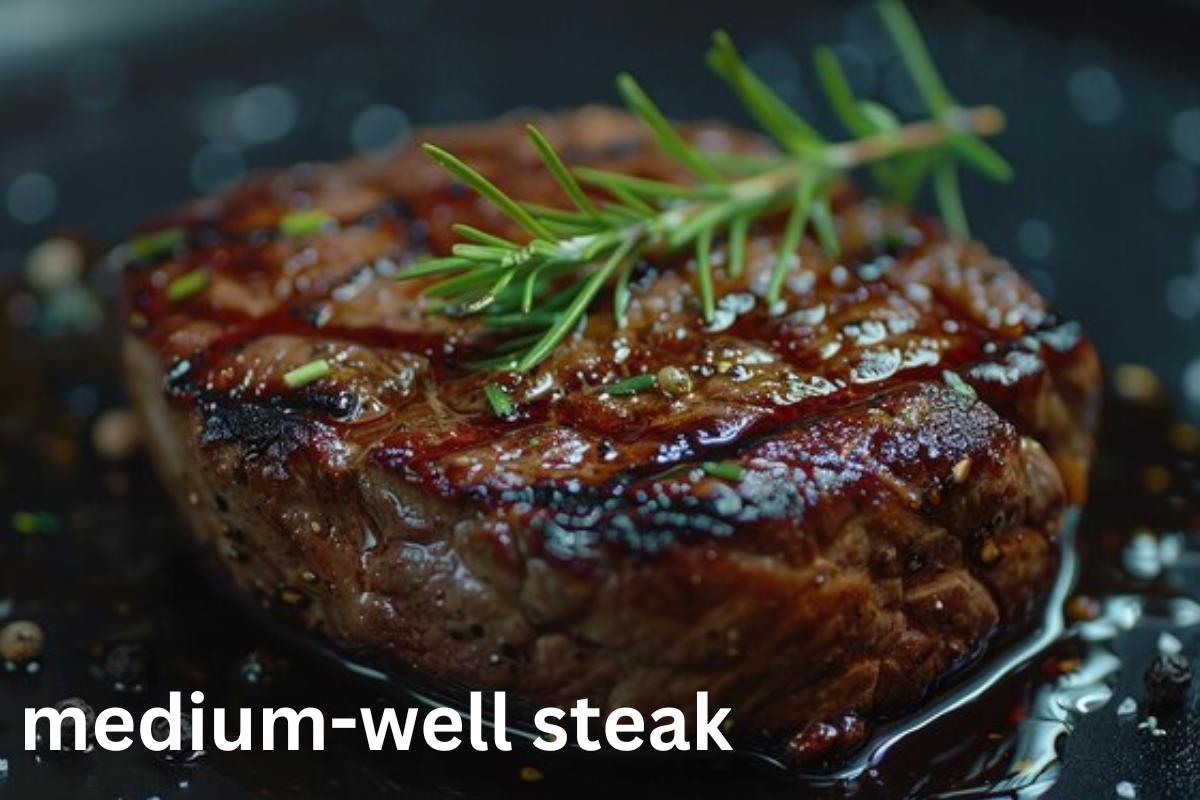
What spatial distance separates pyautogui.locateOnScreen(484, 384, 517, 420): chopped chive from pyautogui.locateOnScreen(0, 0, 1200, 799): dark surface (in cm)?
79

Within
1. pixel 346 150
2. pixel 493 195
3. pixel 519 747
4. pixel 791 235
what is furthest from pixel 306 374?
pixel 346 150

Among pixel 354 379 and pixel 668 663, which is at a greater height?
pixel 354 379

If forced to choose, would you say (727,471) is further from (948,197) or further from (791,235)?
(948,197)

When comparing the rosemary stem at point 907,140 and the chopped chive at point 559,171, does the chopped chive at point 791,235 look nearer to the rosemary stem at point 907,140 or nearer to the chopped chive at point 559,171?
the rosemary stem at point 907,140

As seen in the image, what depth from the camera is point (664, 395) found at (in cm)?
382

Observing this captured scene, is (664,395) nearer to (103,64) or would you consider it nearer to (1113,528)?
(1113,528)

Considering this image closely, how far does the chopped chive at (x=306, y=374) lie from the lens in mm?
3908

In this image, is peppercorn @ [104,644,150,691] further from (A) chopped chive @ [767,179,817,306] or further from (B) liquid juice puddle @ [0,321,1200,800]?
(A) chopped chive @ [767,179,817,306]

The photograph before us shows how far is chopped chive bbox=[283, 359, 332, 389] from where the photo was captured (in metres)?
3.91

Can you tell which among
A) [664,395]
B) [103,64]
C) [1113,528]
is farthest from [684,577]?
[103,64]

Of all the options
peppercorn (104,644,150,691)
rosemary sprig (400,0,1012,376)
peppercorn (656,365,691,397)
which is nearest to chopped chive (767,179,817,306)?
rosemary sprig (400,0,1012,376)

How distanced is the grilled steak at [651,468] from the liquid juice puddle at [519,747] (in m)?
0.12

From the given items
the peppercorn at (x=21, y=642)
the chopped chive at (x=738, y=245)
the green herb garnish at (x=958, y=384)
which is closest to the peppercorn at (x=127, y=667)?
the peppercorn at (x=21, y=642)

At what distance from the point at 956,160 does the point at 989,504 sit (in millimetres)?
2309
